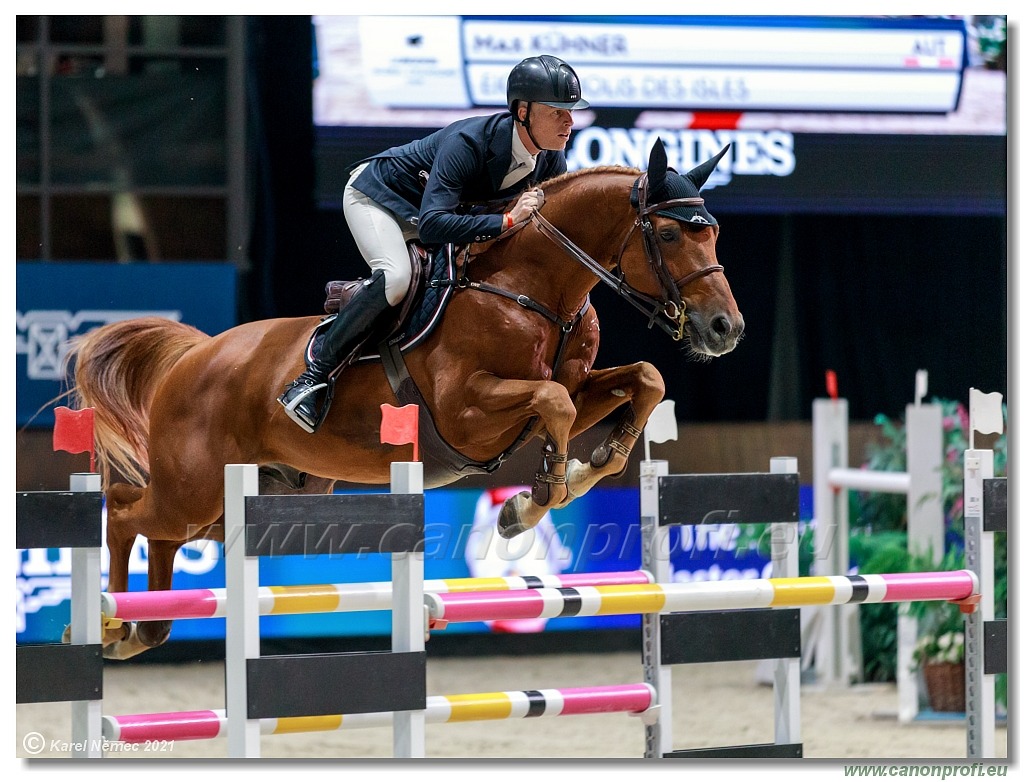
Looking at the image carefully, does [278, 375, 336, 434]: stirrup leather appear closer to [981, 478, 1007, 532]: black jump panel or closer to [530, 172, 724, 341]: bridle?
[530, 172, 724, 341]: bridle

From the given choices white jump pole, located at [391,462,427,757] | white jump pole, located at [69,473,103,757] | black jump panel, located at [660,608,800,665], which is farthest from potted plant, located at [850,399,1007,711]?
white jump pole, located at [69,473,103,757]

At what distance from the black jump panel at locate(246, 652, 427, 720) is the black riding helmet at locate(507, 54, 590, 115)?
1282 millimetres

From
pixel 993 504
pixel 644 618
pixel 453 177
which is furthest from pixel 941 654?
pixel 453 177

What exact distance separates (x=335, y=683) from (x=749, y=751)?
4.41ft

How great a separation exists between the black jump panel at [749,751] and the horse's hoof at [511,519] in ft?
2.60

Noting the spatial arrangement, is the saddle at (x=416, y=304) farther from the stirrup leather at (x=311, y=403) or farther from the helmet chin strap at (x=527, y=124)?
the helmet chin strap at (x=527, y=124)

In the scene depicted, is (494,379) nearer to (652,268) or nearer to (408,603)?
(652,268)

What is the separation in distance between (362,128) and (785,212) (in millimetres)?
1926

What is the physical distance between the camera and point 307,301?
17.7 feet

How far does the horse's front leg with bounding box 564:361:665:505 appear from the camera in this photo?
2979mm

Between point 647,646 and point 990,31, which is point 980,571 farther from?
point 990,31

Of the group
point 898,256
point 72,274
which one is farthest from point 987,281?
point 72,274

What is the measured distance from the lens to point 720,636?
334 cm

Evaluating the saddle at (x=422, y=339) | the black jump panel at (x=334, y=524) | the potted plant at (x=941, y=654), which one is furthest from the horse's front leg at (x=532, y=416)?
the potted plant at (x=941, y=654)
